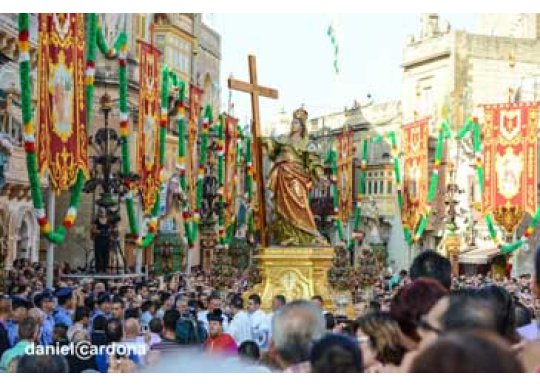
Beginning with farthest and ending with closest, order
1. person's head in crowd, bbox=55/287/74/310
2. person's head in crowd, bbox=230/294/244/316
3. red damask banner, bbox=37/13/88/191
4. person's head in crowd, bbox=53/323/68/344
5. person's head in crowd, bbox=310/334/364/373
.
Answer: red damask banner, bbox=37/13/88/191
person's head in crowd, bbox=230/294/244/316
person's head in crowd, bbox=55/287/74/310
person's head in crowd, bbox=53/323/68/344
person's head in crowd, bbox=310/334/364/373

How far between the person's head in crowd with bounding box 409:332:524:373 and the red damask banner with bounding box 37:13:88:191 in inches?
443

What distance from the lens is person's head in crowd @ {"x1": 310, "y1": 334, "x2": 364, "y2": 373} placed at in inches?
178

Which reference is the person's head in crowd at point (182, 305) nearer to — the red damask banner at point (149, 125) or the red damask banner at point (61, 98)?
the red damask banner at point (61, 98)

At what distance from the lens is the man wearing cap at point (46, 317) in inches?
352

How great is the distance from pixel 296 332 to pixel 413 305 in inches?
28.8

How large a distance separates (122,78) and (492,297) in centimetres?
1360

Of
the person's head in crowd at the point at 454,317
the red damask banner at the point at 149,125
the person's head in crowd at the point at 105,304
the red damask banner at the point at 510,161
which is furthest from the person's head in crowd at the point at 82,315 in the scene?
the red damask banner at the point at 510,161

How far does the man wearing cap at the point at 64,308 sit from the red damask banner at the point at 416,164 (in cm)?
2398

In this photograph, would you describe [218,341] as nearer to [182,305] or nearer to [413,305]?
[182,305]

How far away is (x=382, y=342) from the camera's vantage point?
5.55 metres

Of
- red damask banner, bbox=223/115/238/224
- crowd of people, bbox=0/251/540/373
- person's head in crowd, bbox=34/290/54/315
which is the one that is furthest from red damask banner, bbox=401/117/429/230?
person's head in crowd, bbox=34/290/54/315

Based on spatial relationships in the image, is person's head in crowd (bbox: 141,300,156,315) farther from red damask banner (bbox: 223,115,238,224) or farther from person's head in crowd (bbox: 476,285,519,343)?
red damask banner (bbox: 223,115,238,224)
